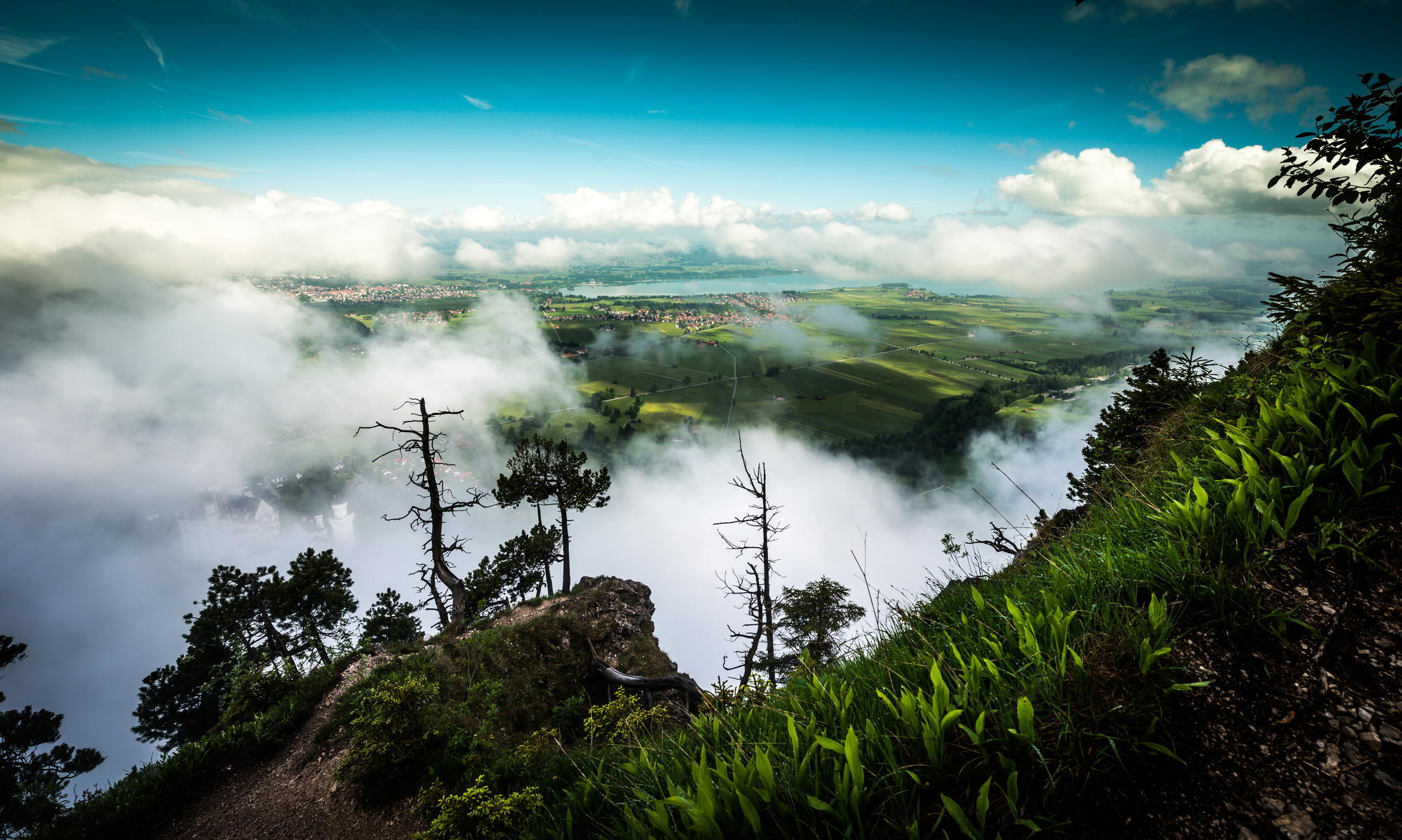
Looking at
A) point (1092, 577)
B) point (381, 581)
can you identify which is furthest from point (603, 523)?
point (1092, 577)

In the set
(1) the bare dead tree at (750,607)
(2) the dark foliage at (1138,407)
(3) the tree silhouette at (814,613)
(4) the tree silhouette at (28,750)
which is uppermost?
(2) the dark foliage at (1138,407)

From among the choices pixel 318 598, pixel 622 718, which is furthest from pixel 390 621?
pixel 622 718

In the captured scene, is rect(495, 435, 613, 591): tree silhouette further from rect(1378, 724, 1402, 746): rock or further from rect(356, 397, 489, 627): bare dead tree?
rect(1378, 724, 1402, 746): rock

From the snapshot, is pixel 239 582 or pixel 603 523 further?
pixel 603 523

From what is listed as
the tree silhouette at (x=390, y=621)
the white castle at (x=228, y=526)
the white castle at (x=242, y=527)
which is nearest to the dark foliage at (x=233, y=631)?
the tree silhouette at (x=390, y=621)

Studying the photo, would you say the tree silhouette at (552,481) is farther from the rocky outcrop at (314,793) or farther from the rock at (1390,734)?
the rock at (1390,734)

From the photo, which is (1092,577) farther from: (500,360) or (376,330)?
(376,330)
